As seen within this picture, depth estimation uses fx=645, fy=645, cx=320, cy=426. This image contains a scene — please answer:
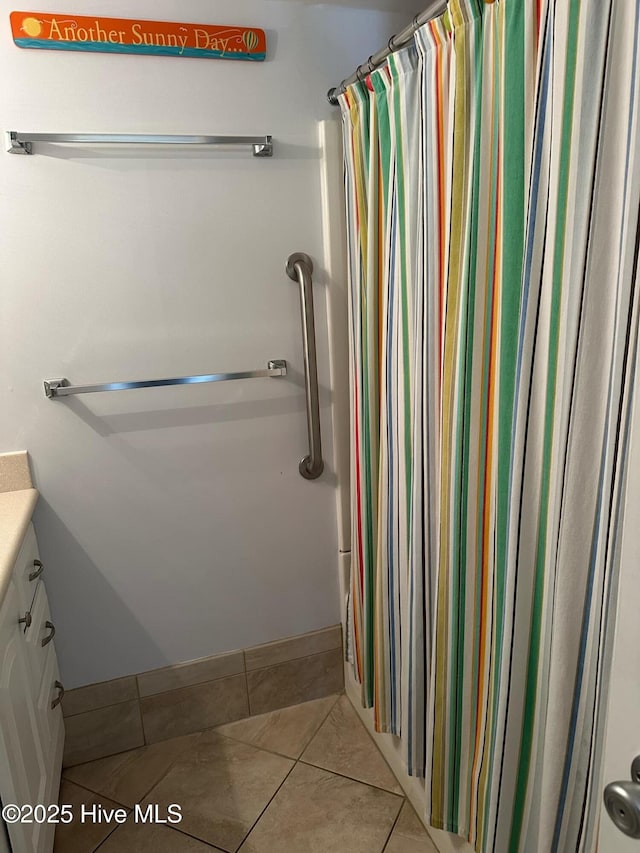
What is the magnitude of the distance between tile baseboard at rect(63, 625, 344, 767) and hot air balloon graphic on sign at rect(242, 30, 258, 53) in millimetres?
1770

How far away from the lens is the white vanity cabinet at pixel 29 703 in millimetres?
1198

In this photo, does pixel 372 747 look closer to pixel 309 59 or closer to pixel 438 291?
pixel 438 291

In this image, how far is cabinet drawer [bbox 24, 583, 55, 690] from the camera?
151 cm

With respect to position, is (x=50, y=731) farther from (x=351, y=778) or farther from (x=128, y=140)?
(x=128, y=140)

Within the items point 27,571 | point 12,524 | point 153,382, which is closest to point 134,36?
point 153,382

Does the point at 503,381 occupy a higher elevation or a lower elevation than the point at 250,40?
lower

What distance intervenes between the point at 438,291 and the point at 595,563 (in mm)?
622

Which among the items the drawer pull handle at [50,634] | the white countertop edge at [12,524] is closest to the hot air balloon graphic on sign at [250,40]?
the white countertop edge at [12,524]

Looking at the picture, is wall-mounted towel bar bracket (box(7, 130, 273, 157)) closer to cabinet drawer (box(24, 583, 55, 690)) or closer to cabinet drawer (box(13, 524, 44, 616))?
cabinet drawer (box(13, 524, 44, 616))

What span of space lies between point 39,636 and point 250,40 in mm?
1660

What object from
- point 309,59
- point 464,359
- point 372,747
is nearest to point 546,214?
point 464,359

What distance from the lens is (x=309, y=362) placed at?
75.2 inches

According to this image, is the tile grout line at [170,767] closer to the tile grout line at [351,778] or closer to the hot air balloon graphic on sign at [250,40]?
the tile grout line at [351,778]

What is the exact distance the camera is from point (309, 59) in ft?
5.94
